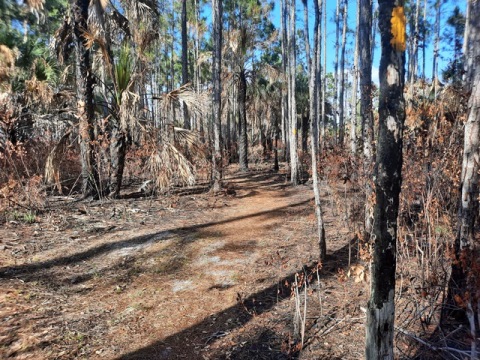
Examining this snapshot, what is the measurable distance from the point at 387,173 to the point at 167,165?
630 centimetres

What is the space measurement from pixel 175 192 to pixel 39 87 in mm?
4545

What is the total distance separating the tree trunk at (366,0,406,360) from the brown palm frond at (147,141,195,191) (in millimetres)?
6117

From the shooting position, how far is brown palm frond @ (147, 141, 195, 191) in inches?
305

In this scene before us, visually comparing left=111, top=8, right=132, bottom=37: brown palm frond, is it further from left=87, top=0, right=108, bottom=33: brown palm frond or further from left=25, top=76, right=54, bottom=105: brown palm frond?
left=25, top=76, right=54, bottom=105: brown palm frond

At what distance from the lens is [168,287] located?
14.3 ft

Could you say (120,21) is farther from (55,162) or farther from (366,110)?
(366,110)

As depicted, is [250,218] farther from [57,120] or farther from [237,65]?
[237,65]

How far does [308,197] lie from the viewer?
10055 mm

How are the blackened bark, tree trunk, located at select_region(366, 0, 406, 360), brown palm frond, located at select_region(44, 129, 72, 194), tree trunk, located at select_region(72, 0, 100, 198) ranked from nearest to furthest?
tree trunk, located at select_region(366, 0, 406, 360) → brown palm frond, located at select_region(44, 129, 72, 194) → tree trunk, located at select_region(72, 0, 100, 198) → the blackened bark

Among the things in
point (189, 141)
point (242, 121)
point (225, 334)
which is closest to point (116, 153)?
point (189, 141)

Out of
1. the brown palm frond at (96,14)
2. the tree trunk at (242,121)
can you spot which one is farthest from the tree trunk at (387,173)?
the tree trunk at (242,121)

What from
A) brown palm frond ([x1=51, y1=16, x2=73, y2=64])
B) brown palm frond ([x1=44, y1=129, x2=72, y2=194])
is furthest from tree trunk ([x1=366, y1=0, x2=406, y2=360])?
brown palm frond ([x1=51, y1=16, x2=73, y2=64])

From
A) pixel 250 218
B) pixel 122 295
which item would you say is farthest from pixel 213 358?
pixel 250 218

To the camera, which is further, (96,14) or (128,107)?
(96,14)
